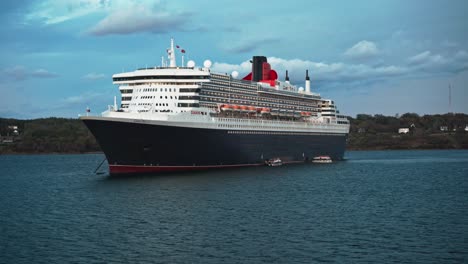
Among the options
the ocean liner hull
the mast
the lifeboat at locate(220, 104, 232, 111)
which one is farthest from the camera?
the lifeboat at locate(220, 104, 232, 111)

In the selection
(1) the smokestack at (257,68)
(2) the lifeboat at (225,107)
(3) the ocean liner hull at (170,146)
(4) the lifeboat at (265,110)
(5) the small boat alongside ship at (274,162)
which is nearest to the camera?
(3) the ocean liner hull at (170,146)

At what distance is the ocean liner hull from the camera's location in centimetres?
6169

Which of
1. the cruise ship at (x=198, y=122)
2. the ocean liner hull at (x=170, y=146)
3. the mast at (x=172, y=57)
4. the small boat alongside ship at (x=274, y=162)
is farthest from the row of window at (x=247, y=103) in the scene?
the small boat alongside ship at (x=274, y=162)

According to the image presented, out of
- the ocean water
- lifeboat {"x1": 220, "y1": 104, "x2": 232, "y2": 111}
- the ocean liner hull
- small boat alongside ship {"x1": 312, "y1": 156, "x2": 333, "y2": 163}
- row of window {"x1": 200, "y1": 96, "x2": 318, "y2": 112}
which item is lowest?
the ocean water

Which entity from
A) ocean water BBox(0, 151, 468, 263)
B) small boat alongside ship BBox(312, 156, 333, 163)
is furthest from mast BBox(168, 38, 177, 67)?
small boat alongside ship BBox(312, 156, 333, 163)

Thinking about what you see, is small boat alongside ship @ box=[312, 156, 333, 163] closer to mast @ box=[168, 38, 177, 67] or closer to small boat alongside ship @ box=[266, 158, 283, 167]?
small boat alongside ship @ box=[266, 158, 283, 167]

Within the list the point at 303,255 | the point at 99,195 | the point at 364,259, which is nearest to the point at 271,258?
the point at 303,255

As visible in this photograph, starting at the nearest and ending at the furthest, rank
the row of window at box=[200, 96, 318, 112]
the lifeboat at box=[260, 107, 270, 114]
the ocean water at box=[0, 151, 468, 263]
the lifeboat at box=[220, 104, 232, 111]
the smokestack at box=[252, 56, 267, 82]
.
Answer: the ocean water at box=[0, 151, 468, 263]
the row of window at box=[200, 96, 318, 112]
the lifeboat at box=[220, 104, 232, 111]
the lifeboat at box=[260, 107, 270, 114]
the smokestack at box=[252, 56, 267, 82]

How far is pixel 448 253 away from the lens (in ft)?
94.7

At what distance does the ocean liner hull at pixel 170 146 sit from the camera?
6169 centimetres

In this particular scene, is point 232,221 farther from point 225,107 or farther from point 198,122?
point 225,107

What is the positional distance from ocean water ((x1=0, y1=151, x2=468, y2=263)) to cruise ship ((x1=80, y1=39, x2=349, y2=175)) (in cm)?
393

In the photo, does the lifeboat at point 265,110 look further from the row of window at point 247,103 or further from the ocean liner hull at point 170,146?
the ocean liner hull at point 170,146

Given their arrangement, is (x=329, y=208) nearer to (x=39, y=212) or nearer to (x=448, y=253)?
(x=448, y=253)
